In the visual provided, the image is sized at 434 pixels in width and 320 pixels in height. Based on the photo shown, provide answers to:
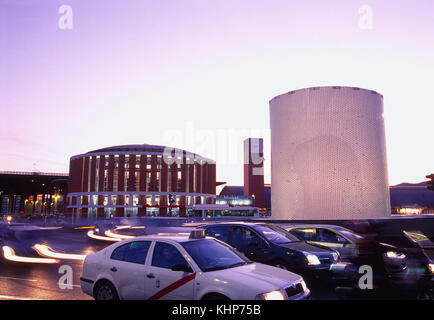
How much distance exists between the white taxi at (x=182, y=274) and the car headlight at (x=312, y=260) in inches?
95.0

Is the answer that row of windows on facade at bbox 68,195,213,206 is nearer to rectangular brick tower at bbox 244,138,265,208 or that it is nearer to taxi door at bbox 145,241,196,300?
rectangular brick tower at bbox 244,138,265,208

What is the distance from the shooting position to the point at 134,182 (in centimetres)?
8344

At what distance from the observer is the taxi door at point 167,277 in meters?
5.23

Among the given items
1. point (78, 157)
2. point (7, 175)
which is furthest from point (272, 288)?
point (7, 175)

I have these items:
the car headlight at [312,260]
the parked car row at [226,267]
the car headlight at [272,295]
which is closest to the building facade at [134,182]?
the parked car row at [226,267]

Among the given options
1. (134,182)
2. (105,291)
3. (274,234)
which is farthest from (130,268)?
(134,182)

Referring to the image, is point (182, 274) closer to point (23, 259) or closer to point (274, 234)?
point (274, 234)

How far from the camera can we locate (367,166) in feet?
124

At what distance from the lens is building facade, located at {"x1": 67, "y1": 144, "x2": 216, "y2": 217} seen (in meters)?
82.6

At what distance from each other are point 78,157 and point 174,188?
26775 mm

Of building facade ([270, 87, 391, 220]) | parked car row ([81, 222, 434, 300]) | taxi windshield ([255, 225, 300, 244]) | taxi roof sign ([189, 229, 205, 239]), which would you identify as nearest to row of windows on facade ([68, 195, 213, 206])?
building facade ([270, 87, 391, 220])

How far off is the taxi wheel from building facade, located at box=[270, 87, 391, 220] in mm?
34201

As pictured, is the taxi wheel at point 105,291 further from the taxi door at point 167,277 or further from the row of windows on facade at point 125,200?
the row of windows on facade at point 125,200
